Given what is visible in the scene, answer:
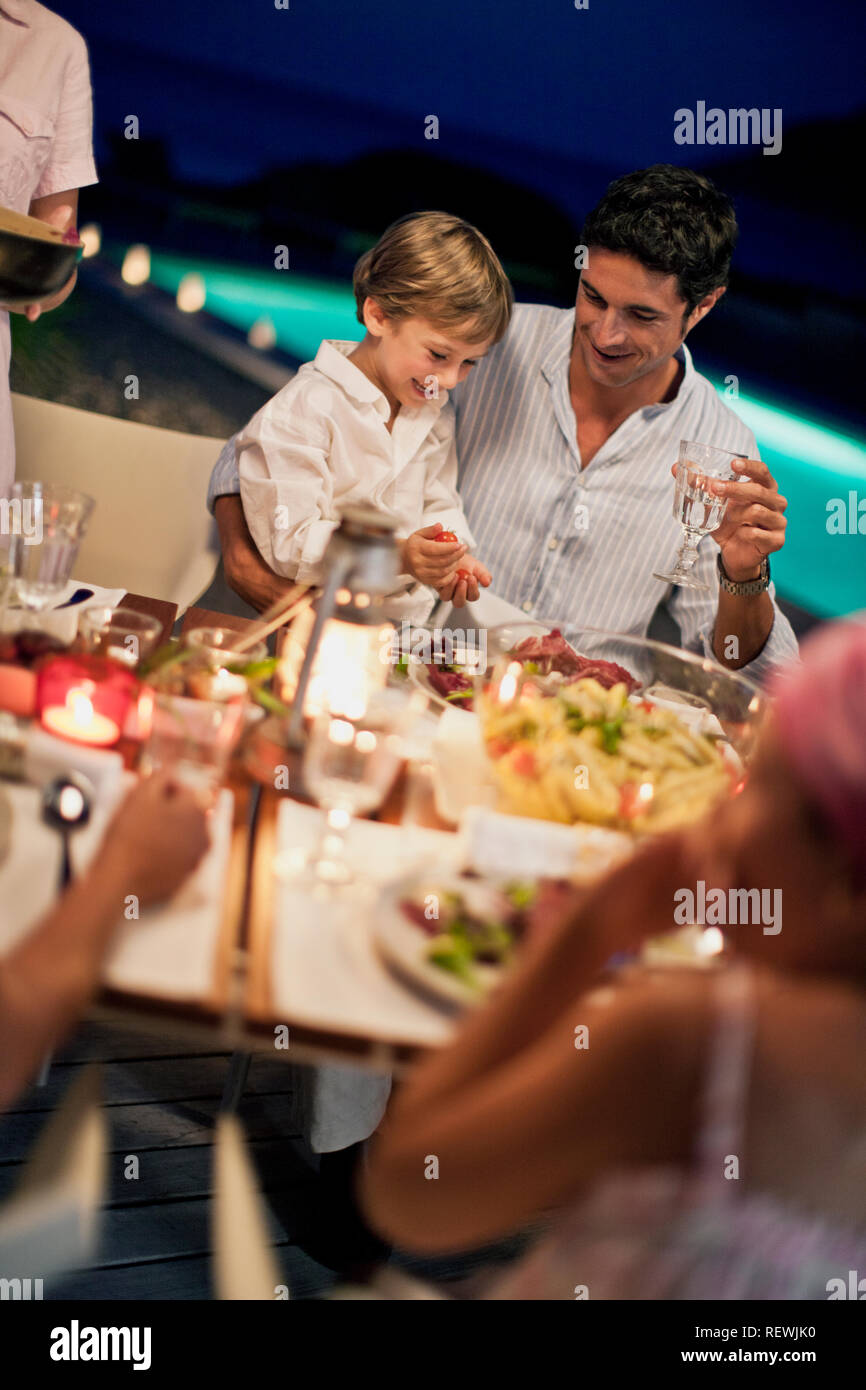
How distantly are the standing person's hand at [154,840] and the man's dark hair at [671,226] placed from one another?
1.68 metres

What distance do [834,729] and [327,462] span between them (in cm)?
165

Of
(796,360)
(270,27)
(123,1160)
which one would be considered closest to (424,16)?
(270,27)

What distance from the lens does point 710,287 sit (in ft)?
7.73

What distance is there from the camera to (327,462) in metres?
2.29

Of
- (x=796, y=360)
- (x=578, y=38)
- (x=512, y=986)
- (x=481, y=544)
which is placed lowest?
(x=512, y=986)

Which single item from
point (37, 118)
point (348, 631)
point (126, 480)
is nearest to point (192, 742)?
point (348, 631)

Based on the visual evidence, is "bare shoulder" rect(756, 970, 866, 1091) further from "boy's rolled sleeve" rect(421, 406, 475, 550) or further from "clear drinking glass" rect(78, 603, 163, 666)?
"boy's rolled sleeve" rect(421, 406, 475, 550)

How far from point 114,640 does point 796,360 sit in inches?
184

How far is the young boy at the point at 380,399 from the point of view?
2207 millimetres

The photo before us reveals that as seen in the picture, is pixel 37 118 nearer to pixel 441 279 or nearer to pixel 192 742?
pixel 441 279

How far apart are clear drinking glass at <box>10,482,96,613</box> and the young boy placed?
1.99 feet

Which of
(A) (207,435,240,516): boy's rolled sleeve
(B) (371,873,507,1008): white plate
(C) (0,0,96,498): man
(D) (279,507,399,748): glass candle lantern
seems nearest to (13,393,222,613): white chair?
(C) (0,0,96,498): man
